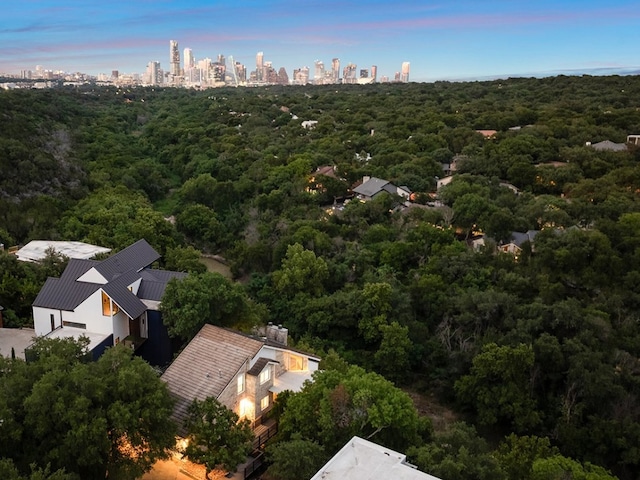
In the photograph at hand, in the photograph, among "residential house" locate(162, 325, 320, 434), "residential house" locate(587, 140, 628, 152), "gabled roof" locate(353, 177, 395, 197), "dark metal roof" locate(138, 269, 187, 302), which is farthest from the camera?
"residential house" locate(587, 140, 628, 152)

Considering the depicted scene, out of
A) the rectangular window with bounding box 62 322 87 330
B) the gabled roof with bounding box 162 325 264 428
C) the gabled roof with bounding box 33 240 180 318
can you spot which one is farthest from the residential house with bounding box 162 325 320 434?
the rectangular window with bounding box 62 322 87 330

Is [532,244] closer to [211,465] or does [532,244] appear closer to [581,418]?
[581,418]

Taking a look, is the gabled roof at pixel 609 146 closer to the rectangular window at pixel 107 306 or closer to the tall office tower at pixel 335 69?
the rectangular window at pixel 107 306

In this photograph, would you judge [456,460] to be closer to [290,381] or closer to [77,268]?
[290,381]

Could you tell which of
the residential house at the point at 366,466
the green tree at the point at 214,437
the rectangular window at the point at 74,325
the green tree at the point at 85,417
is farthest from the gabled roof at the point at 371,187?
the residential house at the point at 366,466

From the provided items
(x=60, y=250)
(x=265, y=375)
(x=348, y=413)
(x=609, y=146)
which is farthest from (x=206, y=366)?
(x=609, y=146)

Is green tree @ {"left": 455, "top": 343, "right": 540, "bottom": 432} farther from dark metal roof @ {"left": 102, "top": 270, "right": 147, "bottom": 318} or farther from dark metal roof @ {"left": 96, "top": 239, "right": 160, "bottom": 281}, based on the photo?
dark metal roof @ {"left": 96, "top": 239, "right": 160, "bottom": 281}

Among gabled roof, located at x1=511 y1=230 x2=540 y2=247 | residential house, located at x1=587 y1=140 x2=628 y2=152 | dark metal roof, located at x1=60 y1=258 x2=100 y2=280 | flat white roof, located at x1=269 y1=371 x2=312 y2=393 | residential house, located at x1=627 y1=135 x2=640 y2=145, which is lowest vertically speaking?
flat white roof, located at x1=269 y1=371 x2=312 y2=393
